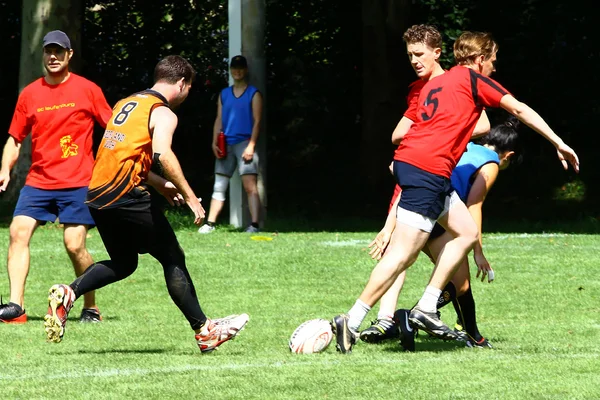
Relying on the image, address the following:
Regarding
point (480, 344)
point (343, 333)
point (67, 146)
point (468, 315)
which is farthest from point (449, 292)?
point (67, 146)

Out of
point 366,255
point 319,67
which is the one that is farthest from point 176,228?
point 319,67

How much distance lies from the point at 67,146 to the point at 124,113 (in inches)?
69.3

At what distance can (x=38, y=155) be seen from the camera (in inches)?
356

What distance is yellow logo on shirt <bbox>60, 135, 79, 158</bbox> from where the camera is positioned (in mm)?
8977

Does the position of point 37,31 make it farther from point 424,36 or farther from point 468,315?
point 468,315

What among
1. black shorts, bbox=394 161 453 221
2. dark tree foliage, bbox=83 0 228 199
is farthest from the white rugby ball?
dark tree foliage, bbox=83 0 228 199

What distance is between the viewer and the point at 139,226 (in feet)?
23.9

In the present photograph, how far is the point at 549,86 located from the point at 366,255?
337 inches

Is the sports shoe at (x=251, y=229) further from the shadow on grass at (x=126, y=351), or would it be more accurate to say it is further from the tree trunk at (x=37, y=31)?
the shadow on grass at (x=126, y=351)

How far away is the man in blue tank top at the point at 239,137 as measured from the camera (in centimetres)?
1507

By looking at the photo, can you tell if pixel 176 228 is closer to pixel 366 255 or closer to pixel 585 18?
pixel 366 255

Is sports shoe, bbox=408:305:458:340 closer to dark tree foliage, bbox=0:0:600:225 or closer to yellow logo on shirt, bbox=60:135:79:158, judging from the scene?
yellow logo on shirt, bbox=60:135:79:158

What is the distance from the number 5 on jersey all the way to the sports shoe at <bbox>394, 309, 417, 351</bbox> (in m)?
1.92

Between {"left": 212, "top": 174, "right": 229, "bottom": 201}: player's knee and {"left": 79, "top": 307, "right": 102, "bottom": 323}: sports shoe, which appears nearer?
{"left": 79, "top": 307, "right": 102, "bottom": 323}: sports shoe
